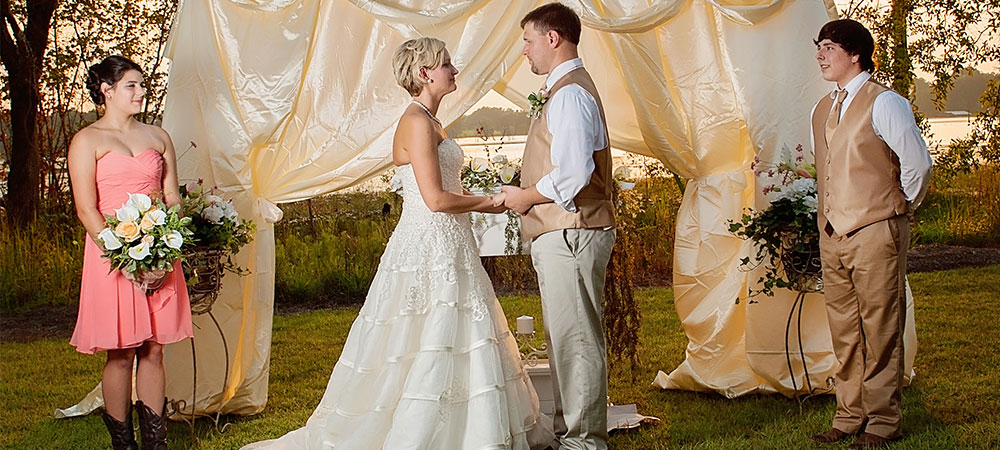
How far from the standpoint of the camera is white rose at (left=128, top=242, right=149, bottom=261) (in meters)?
3.43

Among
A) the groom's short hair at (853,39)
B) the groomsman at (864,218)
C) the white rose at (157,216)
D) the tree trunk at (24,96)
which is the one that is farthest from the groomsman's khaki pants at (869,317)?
the tree trunk at (24,96)

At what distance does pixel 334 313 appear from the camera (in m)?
7.75

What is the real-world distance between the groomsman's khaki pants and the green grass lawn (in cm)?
18

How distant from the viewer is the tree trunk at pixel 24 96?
7.87m

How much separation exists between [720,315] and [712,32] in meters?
1.36

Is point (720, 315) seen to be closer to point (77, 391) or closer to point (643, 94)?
point (643, 94)

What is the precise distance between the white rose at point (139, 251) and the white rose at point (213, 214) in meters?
0.53

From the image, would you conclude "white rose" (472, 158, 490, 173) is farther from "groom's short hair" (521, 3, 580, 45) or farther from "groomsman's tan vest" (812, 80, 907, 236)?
"groomsman's tan vest" (812, 80, 907, 236)

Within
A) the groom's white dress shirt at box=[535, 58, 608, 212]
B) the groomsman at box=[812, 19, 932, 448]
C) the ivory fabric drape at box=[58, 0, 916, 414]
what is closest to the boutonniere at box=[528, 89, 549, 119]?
the groom's white dress shirt at box=[535, 58, 608, 212]

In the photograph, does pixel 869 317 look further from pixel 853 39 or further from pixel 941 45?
pixel 941 45

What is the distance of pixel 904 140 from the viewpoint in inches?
136

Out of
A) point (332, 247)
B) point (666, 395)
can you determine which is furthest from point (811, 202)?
point (332, 247)

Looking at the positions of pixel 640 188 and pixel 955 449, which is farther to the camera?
pixel 640 188

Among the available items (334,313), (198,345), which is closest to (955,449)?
(198,345)
